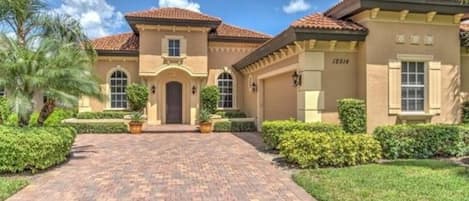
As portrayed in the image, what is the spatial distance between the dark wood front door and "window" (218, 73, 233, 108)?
2438 millimetres

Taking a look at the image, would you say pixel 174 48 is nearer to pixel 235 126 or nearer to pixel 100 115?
pixel 100 115

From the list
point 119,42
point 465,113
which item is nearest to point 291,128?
point 465,113

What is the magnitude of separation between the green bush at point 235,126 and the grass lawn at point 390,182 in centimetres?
1156

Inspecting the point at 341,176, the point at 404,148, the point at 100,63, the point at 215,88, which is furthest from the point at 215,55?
the point at 341,176

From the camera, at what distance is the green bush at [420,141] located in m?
11.0

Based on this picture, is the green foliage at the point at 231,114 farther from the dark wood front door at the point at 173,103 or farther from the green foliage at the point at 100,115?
the green foliage at the point at 100,115

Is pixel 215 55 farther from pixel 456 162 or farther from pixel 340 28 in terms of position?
pixel 456 162

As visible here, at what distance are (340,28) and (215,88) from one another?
1169cm

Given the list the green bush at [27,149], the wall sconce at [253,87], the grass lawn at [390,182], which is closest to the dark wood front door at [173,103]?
the wall sconce at [253,87]

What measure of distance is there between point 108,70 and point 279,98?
1140cm

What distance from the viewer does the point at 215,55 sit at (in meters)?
24.4

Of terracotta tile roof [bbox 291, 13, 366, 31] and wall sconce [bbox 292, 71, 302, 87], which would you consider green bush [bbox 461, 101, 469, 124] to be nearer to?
terracotta tile roof [bbox 291, 13, 366, 31]

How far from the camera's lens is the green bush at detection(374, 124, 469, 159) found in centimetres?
1104

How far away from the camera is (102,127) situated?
67.1ft
